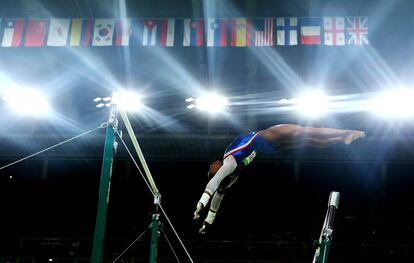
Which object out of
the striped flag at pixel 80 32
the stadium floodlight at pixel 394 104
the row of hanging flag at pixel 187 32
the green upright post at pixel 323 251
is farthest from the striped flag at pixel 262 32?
the green upright post at pixel 323 251

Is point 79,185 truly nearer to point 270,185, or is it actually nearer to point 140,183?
point 140,183

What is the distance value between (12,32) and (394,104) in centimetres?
1052

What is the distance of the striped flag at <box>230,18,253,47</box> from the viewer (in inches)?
432

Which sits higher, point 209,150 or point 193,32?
point 193,32

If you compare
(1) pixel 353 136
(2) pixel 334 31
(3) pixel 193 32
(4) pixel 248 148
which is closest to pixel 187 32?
(3) pixel 193 32

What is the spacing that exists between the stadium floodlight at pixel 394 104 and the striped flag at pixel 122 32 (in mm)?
6860

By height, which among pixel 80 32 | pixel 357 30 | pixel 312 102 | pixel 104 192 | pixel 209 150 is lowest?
pixel 104 192

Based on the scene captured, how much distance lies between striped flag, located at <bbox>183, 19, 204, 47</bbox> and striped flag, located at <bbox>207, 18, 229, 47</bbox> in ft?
0.71

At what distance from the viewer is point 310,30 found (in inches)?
430

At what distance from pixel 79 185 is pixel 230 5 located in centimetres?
883

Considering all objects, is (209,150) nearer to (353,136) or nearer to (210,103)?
(210,103)

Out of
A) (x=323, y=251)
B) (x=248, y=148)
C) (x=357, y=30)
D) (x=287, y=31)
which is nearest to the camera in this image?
(x=323, y=251)

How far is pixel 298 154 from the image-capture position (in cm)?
1449

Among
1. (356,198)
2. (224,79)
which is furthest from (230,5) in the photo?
(356,198)
